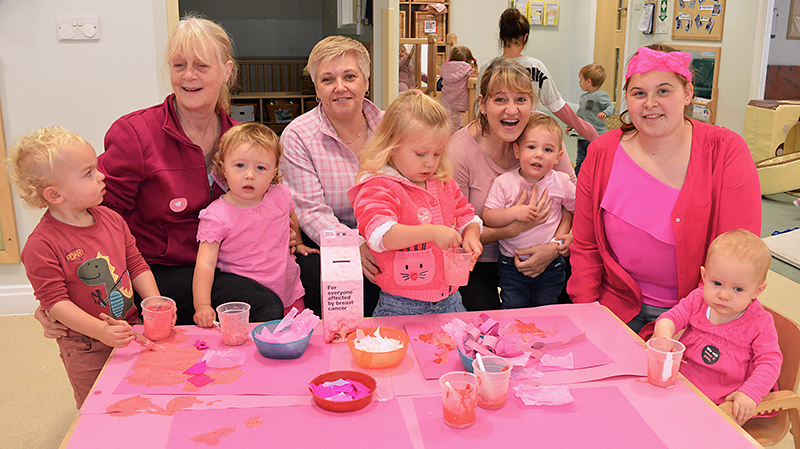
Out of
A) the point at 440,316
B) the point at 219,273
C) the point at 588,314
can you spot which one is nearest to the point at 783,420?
the point at 588,314

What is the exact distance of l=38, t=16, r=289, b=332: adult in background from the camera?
2.04m

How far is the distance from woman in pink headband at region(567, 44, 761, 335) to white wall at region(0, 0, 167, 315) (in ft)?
7.25

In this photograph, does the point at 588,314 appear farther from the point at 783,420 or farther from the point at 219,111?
the point at 219,111

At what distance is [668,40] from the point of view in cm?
774

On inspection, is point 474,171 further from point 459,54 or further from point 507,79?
point 459,54

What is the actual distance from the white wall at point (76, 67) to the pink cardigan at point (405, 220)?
1.81 meters

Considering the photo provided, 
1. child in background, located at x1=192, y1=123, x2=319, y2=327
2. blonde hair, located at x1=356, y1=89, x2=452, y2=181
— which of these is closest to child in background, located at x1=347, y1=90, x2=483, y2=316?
blonde hair, located at x1=356, y1=89, x2=452, y2=181

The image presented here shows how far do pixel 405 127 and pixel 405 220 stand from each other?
261 mm

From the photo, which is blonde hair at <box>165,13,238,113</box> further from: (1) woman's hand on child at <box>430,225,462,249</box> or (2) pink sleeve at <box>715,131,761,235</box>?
(2) pink sleeve at <box>715,131,761,235</box>

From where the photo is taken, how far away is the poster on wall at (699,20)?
267 inches

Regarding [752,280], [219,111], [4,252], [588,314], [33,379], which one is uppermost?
[219,111]

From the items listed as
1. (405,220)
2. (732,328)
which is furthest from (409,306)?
(732,328)

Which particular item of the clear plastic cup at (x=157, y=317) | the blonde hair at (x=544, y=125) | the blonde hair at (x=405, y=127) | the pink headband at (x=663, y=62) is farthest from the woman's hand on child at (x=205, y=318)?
the pink headband at (x=663, y=62)

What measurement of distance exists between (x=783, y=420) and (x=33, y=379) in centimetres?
275
